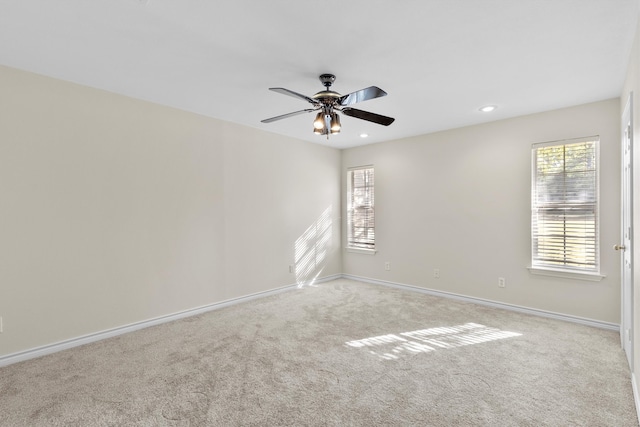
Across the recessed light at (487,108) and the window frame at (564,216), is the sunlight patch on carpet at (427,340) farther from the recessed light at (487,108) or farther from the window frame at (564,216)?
the recessed light at (487,108)

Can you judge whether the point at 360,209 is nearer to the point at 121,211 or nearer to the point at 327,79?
the point at 327,79

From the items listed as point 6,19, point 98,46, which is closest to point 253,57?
point 98,46

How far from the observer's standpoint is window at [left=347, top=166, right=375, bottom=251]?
18.9 ft

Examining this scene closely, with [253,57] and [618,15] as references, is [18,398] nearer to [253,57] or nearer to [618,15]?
[253,57]

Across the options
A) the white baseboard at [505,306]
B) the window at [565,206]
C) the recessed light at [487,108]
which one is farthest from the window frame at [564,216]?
the recessed light at [487,108]

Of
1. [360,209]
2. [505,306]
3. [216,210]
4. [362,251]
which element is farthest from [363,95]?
[362,251]

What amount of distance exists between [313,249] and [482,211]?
2703mm

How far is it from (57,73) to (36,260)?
1.67 meters

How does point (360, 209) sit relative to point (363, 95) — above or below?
below

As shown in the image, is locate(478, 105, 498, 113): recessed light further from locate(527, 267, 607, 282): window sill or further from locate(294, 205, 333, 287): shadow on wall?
locate(294, 205, 333, 287): shadow on wall

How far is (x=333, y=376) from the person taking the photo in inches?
97.7

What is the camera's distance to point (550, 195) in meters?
3.87

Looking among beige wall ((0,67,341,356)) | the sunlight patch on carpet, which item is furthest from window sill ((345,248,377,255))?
the sunlight patch on carpet

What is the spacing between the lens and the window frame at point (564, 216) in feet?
11.6
